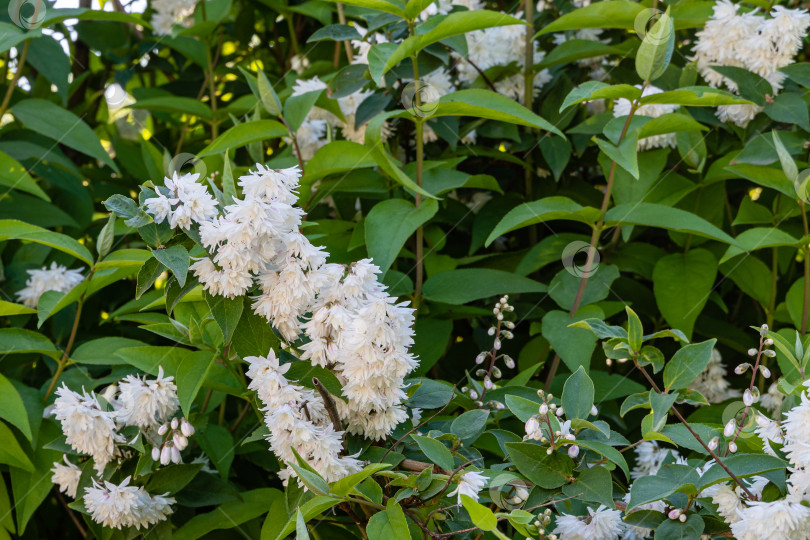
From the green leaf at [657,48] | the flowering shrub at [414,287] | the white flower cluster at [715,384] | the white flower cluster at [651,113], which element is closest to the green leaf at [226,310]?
the flowering shrub at [414,287]

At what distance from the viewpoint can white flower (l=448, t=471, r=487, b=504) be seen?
33.0 inches

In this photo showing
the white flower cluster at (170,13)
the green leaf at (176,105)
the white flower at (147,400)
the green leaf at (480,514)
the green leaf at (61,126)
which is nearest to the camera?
the green leaf at (480,514)

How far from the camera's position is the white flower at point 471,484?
84 cm

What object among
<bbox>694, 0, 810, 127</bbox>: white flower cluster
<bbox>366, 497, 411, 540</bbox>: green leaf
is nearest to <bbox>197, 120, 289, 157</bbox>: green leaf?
<bbox>366, 497, 411, 540</bbox>: green leaf

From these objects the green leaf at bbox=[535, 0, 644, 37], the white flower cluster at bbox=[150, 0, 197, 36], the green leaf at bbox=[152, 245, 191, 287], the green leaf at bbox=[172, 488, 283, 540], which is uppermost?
the green leaf at bbox=[535, 0, 644, 37]

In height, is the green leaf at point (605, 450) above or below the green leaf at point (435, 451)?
below

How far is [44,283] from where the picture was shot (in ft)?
4.98

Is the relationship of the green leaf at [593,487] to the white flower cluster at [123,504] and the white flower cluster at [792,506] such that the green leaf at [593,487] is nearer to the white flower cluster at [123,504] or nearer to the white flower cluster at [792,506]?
the white flower cluster at [792,506]

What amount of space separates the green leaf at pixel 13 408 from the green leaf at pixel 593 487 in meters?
0.74

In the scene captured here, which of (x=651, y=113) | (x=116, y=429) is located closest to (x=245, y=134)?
(x=116, y=429)

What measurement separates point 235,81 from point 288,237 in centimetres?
127

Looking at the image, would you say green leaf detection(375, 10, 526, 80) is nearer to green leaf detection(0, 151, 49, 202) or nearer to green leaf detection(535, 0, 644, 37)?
green leaf detection(535, 0, 644, 37)

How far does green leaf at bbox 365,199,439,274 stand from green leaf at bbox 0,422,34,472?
58 centimetres

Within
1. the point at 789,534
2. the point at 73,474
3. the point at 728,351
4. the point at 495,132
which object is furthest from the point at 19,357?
the point at 728,351
